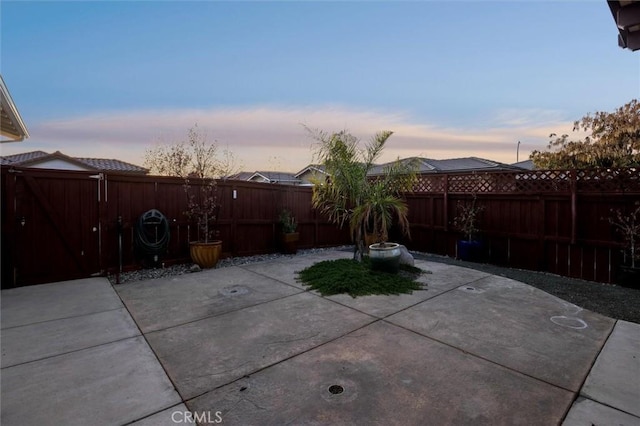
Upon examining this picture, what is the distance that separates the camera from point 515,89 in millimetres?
7324

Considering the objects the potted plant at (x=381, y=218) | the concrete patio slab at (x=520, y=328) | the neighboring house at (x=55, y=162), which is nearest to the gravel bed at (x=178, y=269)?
the potted plant at (x=381, y=218)

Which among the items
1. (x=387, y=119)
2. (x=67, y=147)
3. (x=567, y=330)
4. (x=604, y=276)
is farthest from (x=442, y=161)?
(x=67, y=147)

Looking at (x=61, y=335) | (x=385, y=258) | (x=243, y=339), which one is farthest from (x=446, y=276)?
(x=61, y=335)

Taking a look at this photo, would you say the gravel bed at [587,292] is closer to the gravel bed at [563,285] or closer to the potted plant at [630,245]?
Result: the gravel bed at [563,285]

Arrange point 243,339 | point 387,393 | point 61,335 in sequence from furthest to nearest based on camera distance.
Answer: point 61,335 < point 243,339 < point 387,393

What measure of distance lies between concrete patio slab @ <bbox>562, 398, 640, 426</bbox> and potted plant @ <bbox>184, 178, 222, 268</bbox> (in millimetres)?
5176

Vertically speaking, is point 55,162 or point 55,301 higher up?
point 55,162

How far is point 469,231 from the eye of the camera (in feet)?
21.1

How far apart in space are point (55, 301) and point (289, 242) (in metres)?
4.22

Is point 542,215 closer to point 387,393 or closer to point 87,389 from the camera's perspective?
point 387,393

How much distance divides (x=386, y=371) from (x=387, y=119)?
791 centimetres

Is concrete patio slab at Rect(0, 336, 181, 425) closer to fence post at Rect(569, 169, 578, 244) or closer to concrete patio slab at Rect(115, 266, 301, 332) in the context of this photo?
concrete patio slab at Rect(115, 266, 301, 332)

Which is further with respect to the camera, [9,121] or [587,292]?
[9,121]

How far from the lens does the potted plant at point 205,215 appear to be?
5.55m
